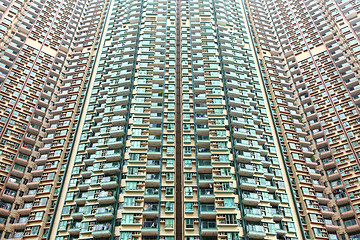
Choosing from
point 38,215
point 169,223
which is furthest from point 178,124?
point 38,215

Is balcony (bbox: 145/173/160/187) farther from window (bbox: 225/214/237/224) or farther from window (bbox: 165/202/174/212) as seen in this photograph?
window (bbox: 225/214/237/224)

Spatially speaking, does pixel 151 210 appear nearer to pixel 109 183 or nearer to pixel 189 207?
pixel 189 207

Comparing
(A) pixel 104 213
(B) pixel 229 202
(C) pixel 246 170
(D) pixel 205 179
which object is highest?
(C) pixel 246 170

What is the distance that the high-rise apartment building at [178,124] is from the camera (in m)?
54.2

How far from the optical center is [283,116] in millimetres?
74688

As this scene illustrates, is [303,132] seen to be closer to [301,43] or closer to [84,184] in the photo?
[301,43]

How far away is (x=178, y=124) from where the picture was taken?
66.2 meters

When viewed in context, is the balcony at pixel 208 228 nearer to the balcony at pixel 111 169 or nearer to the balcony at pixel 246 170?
the balcony at pixel 246 170

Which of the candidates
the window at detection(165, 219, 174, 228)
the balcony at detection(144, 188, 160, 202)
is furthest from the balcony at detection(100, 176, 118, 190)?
the window at detection(165, 219, 174, 228)

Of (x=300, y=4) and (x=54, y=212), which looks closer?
(x=54, y=212)

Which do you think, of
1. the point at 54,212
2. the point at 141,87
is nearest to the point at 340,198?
the point at 141,87

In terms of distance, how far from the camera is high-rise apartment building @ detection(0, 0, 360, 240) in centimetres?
5422

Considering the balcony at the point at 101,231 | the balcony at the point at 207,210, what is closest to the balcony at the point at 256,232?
the balcony at the point at 207,210

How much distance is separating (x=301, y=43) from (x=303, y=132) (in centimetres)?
3121
